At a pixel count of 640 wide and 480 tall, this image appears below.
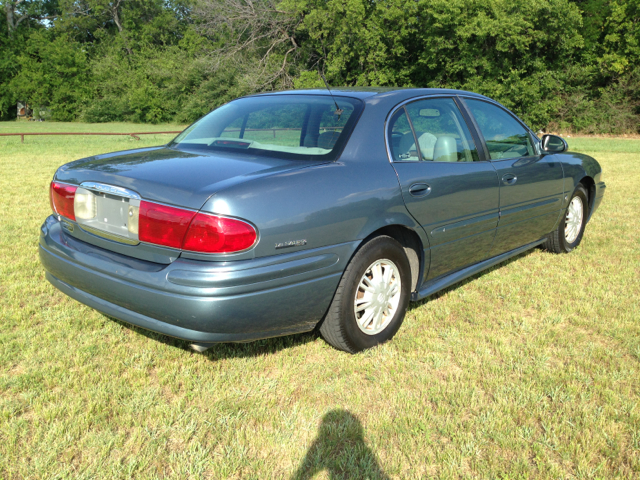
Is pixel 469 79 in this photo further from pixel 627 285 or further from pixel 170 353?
pixel 170 353

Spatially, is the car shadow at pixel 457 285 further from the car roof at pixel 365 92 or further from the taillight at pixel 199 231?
the taillight at pixel 199 231

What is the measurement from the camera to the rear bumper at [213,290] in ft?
7.87

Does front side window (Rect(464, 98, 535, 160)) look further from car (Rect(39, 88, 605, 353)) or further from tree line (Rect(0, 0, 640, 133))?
tree line (Rect(0, 0, 640, 133))

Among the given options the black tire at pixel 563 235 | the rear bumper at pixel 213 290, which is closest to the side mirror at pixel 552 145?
the black tire at pixel 563 235

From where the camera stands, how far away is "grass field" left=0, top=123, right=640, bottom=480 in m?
2.18

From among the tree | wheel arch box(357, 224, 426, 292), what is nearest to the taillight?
wheel arch box(357, 224, 426, 292)

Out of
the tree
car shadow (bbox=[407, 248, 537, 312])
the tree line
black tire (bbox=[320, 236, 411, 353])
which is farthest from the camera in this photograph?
the tree

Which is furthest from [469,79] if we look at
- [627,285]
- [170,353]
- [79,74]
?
[79,74]

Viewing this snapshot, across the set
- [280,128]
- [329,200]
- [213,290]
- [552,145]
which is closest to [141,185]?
[213,290]

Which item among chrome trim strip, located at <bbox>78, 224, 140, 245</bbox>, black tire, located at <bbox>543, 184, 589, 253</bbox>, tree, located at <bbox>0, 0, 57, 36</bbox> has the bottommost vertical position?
black tire, located at <bbox>543, 184, 589, 253</bbox>

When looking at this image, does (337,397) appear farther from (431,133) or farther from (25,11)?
(25,11)

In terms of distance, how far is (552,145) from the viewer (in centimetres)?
468

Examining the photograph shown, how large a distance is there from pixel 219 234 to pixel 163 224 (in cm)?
31

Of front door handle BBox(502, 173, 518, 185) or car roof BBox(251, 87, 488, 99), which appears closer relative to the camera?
car roof BBox(251, 87, 488, 99)
